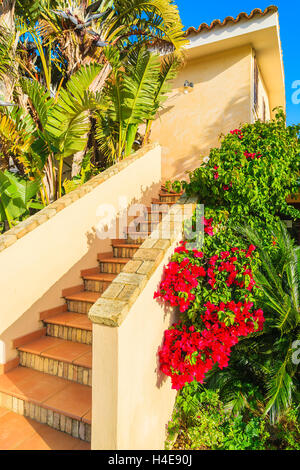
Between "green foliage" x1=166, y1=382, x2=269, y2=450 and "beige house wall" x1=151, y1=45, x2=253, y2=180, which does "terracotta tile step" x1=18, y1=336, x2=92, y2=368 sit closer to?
"green foliage" x1=166, y1=382, x2=269, y2=450

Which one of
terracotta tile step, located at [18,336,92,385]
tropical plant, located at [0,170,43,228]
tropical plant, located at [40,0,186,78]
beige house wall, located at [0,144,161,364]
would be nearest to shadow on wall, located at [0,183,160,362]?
beige house wall, located at [0,144,161,364]

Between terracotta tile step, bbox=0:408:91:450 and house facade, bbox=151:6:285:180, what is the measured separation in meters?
6.20

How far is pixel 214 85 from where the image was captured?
25.5ft

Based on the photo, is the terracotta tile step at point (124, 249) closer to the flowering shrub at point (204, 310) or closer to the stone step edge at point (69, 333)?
the stone step edge at point (69, 333)

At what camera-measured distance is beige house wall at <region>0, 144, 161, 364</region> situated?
3.68 metres

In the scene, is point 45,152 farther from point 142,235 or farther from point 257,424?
point 257,424

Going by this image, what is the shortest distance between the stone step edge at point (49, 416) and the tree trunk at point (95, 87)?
452cm

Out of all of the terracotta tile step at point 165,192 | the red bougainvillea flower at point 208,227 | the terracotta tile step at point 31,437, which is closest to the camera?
the terracotta tile step at point 31,437

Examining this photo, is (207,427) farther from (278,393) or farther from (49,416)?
(49,416)

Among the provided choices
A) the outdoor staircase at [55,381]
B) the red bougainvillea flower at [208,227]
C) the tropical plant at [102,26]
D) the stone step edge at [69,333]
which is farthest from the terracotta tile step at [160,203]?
the stone step edge at [69,333]

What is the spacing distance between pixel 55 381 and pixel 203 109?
747 centimetres

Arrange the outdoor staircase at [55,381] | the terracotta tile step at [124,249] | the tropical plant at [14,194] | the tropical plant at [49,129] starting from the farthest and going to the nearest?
the terracotta tile step at [124,249] → the tropical plant at [49,129] → the tropical plant at [14,194] → the outdoor staircase at [55,381]

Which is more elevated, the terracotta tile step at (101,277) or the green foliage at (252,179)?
the green foliage at (252,179)

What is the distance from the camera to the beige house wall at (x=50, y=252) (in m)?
3.68
